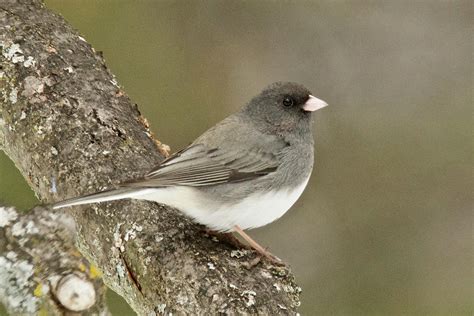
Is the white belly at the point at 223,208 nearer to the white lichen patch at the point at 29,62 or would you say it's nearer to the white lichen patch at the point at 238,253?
the white lichen patch at the point at 238,253

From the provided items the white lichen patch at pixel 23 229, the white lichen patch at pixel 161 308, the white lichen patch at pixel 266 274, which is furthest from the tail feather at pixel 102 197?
the white lichen patch at pixel 266 274

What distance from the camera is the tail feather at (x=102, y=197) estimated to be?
2141 millimetres

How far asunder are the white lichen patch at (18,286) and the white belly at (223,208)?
47cm

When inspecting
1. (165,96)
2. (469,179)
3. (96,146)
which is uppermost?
(165,96)

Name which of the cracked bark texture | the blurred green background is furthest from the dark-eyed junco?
the blurred green background

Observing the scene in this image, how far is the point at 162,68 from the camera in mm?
4203

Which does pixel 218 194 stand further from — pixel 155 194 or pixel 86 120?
pixel 86 120

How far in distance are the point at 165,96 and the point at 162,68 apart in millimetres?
200

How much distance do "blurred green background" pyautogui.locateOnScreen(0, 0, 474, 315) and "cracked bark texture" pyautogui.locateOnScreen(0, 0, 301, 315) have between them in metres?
0.92

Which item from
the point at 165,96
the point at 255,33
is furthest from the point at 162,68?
the point at 255,33

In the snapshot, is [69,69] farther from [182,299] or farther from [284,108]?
[182,299]

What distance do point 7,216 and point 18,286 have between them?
0.80ft

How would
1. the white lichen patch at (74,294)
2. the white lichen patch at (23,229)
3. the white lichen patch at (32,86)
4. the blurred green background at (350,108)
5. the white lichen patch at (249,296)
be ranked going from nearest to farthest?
the white lichen patch at (249,296), the white lichen patch at (74,294), the white lichen patch at (23,229), the white lichen patch at (32,86), the blurred green background at (350,108)

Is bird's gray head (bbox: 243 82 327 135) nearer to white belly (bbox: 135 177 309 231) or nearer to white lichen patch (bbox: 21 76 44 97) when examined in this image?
white belly (bbox: 135 177 309 231)
